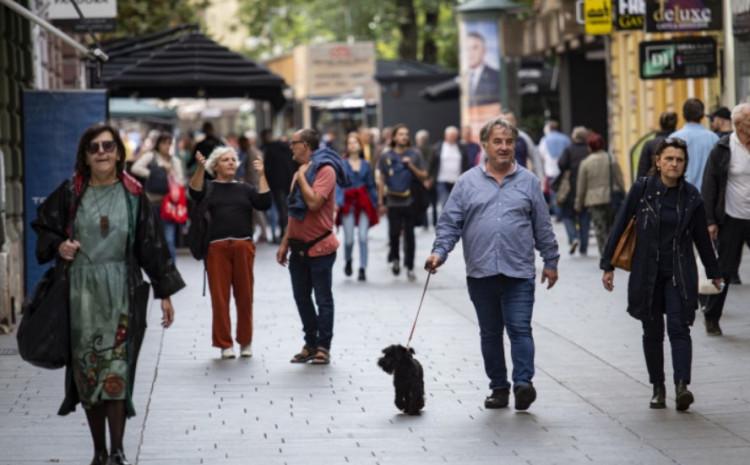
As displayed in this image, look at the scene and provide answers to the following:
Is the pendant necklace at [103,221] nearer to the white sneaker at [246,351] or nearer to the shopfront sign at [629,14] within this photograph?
the white sneaker at [246,351]

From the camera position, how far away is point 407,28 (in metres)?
52.9

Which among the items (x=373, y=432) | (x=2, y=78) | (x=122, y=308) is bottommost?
(x=373, y=432)

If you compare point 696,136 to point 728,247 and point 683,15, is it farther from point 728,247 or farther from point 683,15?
point 683,15

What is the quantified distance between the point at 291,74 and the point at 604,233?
28.5 metres

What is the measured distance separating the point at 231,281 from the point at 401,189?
778 cm

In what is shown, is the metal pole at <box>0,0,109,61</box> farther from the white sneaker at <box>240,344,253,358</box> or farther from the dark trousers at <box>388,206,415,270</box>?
the dark trousers at <box>388,206,415,270</box>

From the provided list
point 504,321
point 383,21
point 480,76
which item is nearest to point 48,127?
point 504,321

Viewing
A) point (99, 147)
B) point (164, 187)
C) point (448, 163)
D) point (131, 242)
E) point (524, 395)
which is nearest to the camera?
point (99, 147)

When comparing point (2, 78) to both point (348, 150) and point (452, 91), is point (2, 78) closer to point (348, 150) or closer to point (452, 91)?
point (348, 150)

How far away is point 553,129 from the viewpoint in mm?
31609

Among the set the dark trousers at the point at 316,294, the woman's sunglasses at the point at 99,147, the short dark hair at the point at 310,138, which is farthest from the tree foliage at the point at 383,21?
the woman's sunglasses at the point at 99,147

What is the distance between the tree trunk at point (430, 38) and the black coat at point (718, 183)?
40.3 meters

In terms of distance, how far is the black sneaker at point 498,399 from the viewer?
10586 millimetres

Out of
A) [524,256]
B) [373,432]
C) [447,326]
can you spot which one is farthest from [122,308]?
[447,326]
